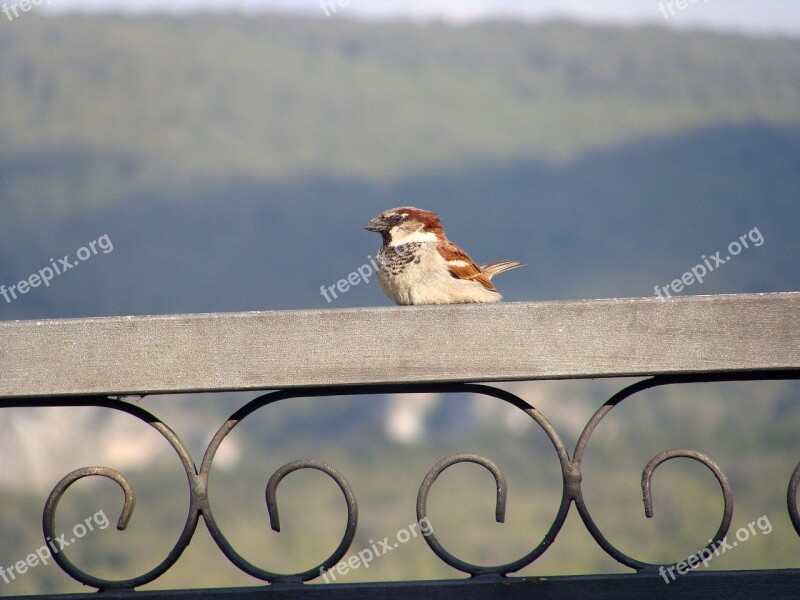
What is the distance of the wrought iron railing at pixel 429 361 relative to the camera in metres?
1.71

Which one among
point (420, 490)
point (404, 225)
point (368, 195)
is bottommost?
point (420, 490)

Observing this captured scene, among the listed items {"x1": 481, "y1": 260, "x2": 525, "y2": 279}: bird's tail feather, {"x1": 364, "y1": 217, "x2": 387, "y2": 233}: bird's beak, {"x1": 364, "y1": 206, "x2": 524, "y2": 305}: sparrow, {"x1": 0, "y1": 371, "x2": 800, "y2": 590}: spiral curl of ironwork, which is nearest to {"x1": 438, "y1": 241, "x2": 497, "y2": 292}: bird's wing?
{"x1": 364, "y1": 206, "x2": 524, "y2": 305}: sparrow

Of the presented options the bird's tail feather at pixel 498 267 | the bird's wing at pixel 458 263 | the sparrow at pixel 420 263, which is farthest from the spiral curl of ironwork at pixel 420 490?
the bird's tail feather at pixel 498 267

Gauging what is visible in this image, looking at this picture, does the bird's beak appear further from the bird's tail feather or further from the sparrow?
the bird's tail feather

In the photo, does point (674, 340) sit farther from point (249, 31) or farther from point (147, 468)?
point (249, 31)

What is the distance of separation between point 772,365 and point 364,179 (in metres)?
18.6

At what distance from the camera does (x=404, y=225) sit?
365 cm

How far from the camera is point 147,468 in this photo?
836cm

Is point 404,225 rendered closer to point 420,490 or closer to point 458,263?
point 458,263

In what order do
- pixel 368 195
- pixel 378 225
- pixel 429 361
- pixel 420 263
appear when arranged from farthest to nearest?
pixel 368 195, pixel 378 225, pixel 420 263, pixel 429 361

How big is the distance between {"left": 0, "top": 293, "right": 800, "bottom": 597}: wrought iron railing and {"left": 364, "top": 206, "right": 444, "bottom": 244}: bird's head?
6.27 feet

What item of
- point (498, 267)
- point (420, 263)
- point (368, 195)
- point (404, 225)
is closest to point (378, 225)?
point (404, 225)

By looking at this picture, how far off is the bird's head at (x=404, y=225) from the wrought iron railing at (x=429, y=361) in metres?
1.91

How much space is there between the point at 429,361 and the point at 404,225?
1957 millimetres
